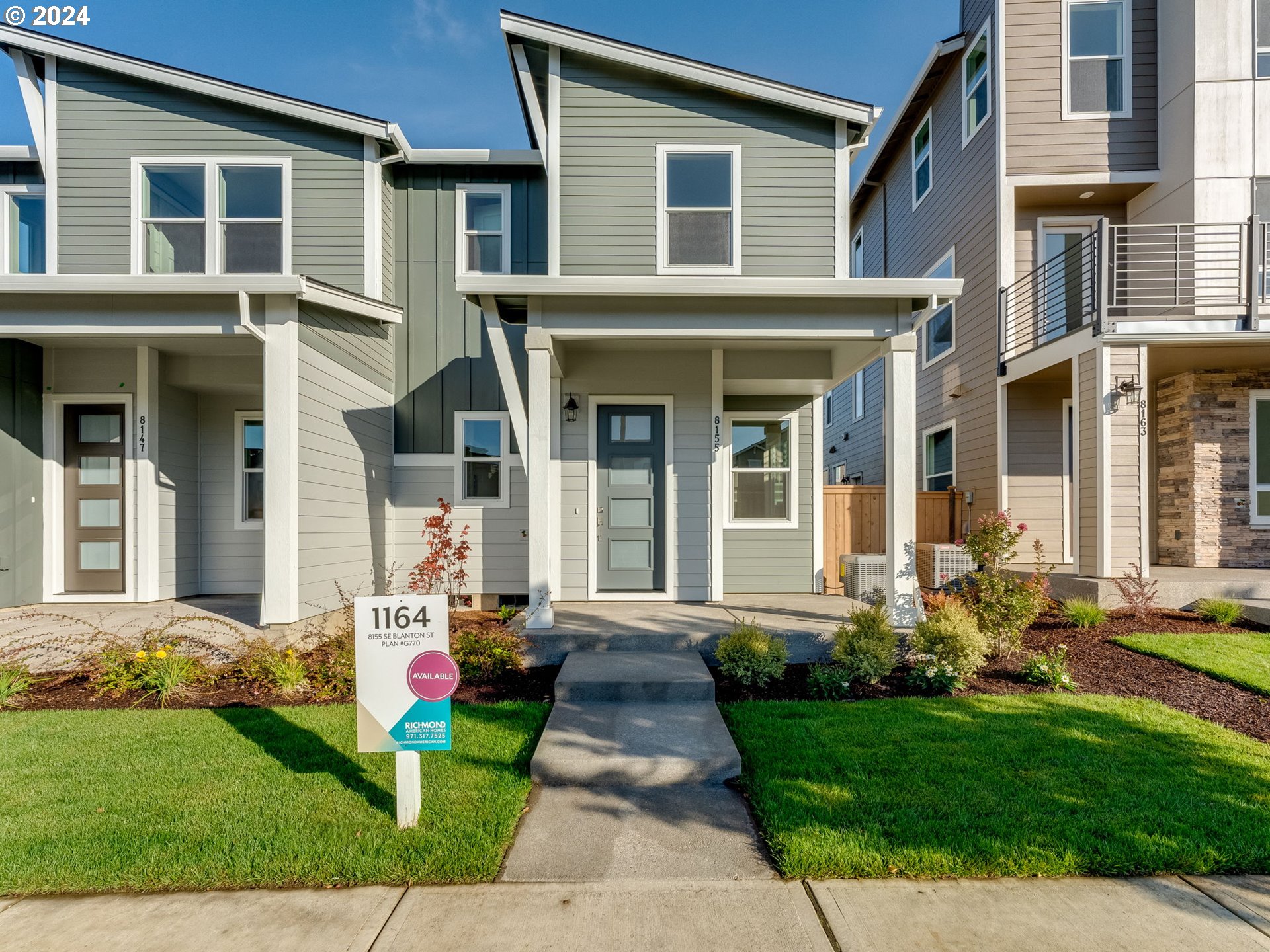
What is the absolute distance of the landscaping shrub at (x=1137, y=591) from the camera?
6785 millimetres

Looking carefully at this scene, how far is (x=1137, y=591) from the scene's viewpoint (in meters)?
6.87

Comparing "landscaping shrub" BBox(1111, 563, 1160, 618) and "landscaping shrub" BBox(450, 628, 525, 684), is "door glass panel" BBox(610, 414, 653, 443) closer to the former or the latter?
"landscaping shrub" BBox(450, 628, 525, 684)

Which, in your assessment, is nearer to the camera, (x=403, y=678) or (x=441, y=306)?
(x=403, y=678)

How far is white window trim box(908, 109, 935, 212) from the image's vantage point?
11648mm

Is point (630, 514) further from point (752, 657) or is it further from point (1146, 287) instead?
point (1146, 287)

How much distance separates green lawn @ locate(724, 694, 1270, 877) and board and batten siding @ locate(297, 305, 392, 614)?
14.0 feet

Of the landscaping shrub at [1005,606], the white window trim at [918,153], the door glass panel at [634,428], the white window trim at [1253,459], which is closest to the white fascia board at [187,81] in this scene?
the door glass panel at [634,428]

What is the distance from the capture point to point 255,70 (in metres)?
9.78

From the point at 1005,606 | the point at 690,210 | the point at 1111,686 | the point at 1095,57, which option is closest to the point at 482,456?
the point at 690,210

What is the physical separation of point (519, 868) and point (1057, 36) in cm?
1194

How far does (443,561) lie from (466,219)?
4303mm

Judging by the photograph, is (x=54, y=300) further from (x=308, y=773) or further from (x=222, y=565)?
(x=308, y=773)

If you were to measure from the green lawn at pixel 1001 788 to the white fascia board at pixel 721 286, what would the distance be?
3521mm

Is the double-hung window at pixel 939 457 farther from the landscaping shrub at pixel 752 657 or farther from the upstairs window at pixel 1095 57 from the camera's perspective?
the landscaping shrub at pixel 752 657
